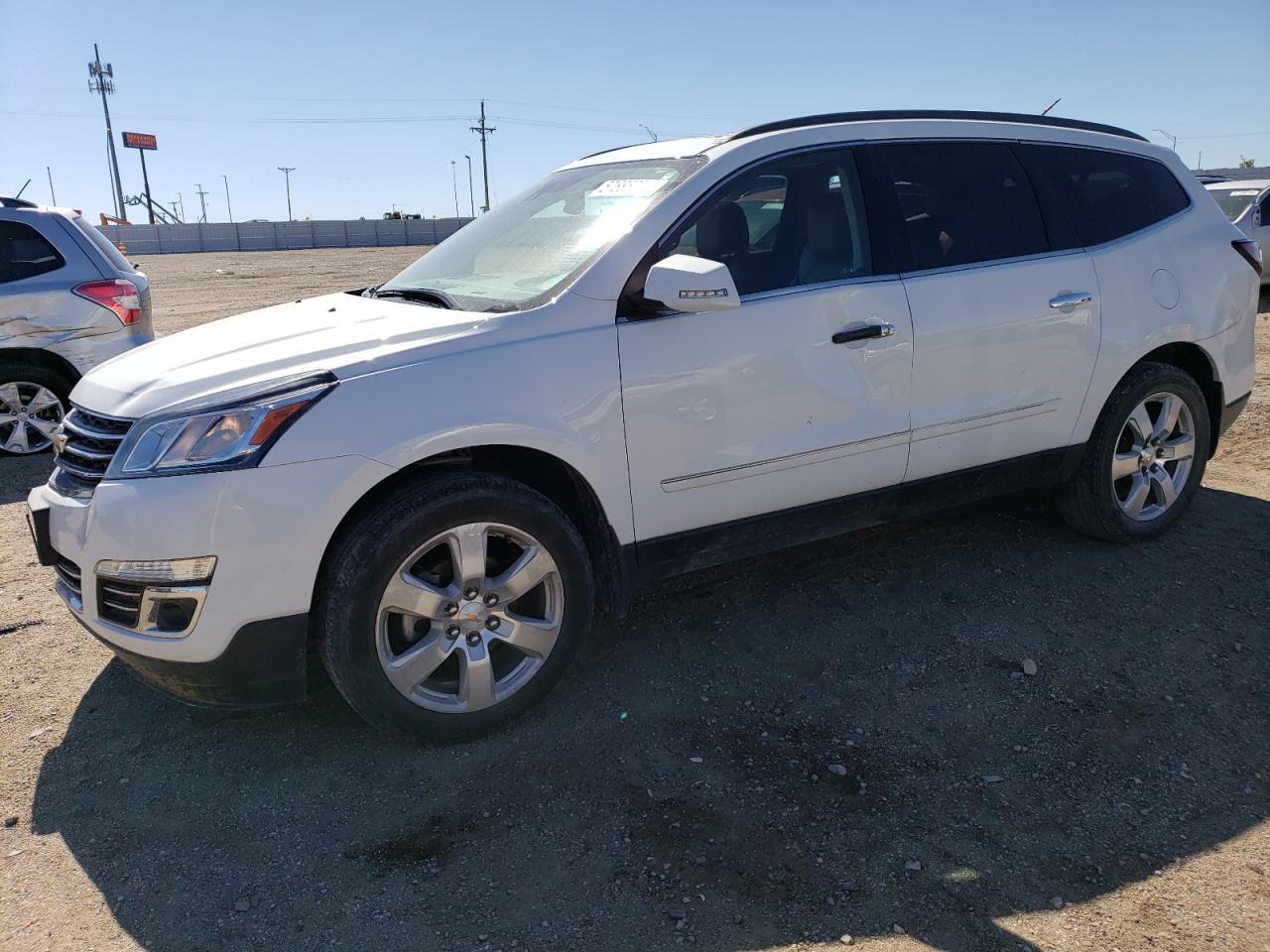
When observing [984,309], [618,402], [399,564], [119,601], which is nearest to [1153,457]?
[984,309]

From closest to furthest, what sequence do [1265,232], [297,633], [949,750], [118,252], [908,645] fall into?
1. [297,633]
2. [949,750]
3. [908,645]
4. [118,252]
5. [1265,232]

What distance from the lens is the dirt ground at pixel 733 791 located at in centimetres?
244

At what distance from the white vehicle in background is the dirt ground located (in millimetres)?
10568

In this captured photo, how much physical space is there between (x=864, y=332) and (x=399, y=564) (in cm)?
186

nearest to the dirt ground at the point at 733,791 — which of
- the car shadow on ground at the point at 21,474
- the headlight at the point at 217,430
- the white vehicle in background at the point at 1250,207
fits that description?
the headlight at the point at 217,430

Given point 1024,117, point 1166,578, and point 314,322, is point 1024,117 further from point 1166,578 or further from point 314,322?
point 314,322

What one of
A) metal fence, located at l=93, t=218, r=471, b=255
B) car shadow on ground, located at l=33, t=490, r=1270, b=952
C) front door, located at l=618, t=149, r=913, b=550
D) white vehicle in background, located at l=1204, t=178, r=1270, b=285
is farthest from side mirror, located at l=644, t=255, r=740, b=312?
metal fence, located at l=93, t=218, r=471, b=255

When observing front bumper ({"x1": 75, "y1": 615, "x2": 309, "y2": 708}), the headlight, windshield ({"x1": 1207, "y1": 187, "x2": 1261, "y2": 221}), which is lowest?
front bumper ({"x1": 75, "y1": 615, "x2": 309, "y2": 708})

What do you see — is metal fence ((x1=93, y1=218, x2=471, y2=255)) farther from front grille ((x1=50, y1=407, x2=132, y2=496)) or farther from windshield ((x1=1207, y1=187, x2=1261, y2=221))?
front grille ((x1=50, y1=407, x2=132, y2=496))

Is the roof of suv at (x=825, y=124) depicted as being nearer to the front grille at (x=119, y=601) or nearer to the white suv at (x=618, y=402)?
the white suv at (x=618, y=402)

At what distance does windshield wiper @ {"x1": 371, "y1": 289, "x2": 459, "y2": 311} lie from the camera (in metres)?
3.46

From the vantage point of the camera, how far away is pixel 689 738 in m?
3.20

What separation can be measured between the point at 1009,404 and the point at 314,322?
2.76 m

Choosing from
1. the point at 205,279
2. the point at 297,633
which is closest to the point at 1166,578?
the point at 297,633
